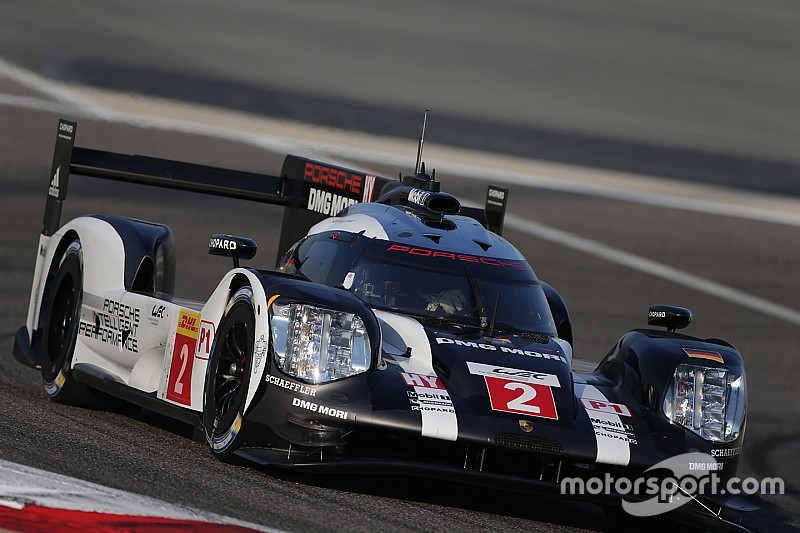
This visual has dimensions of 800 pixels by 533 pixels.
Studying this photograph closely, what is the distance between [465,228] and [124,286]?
80.4 inches

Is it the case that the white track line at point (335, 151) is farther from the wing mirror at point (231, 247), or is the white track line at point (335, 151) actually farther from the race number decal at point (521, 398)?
the race number decal at point (521, 398)

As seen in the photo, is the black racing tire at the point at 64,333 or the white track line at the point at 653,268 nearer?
the black racing tire at the point at 64,333

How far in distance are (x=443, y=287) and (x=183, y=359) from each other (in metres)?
1.41

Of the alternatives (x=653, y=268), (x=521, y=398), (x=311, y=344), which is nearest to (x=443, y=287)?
(x=521, y=398)

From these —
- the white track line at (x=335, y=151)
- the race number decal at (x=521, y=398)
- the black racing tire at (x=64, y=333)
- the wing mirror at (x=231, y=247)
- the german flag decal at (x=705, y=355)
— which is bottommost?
the black racing tire at (x=64, y=333)

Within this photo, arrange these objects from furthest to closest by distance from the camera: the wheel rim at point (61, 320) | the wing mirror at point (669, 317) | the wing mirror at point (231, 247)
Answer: the wheel rim at point (61, 320)
the wing mirror at point (669, 317)
the wing mirror at point (231, 247)

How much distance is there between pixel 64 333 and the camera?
27.6 feet

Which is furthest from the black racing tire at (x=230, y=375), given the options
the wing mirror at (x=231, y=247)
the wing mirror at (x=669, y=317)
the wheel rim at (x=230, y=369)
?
the wing mirror at (x=669, y=317)

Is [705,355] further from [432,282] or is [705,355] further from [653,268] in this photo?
[653,268]

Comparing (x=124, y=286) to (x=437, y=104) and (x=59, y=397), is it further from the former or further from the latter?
(x=437, y=104)

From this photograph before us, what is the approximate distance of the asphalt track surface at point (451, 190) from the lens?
236 inches

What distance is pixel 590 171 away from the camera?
2177cm

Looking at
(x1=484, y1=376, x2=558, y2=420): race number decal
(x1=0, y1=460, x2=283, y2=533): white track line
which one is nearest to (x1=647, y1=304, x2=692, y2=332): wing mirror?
(x1=484, y1=376, x2=558, y2=420): race number decal

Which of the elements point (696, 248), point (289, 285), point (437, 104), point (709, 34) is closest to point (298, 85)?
point (437, 104)
